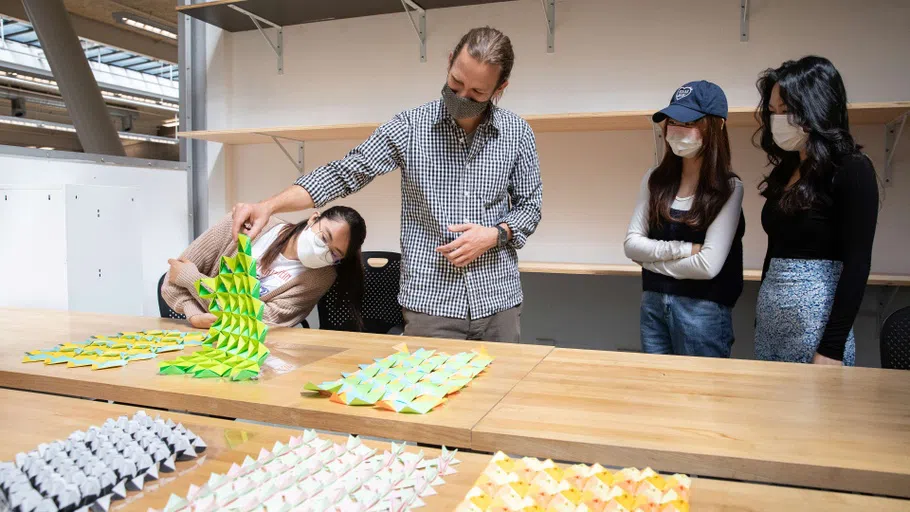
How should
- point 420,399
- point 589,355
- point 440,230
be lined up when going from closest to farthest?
point 420,399 < point 589,355 < point 440,230

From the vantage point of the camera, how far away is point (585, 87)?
312 centimetres

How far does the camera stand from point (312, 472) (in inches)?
33.1

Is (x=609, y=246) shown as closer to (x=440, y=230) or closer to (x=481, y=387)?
(x=440, y=230)

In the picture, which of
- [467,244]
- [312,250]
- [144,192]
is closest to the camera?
[467,244]

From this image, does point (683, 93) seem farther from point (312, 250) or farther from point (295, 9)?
point (295, 9)

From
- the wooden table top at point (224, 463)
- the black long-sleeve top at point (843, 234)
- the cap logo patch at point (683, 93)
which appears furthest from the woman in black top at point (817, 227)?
the wooden table top at point (224, 463)

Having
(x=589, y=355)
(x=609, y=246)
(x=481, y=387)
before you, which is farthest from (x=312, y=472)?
(x=609, y=246)

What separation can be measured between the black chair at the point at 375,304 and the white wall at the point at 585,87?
3.47 ft

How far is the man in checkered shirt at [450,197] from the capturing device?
5.75ft

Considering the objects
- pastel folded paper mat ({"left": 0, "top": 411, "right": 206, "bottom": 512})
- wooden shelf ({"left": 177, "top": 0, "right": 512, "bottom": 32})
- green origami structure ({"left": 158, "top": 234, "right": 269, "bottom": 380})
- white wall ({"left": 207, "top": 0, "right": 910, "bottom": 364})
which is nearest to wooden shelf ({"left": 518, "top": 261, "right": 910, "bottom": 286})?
white wall ({"left": 207, "top": 0, "right": 910, "bottom": 364})

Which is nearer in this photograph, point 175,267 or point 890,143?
point 175,267

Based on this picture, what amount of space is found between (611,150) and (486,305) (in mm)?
1625

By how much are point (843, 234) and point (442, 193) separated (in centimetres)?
95

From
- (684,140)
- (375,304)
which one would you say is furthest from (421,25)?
(684,140)
